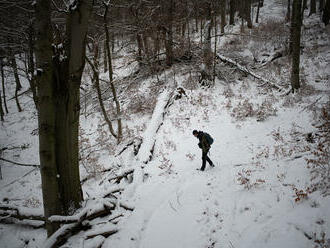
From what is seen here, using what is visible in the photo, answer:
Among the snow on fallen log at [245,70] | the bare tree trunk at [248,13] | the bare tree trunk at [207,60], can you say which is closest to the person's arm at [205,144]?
the snow on fallen log at [245,70]

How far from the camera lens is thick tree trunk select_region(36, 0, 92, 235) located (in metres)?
3.45

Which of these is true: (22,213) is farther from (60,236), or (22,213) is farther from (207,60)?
(207,60)

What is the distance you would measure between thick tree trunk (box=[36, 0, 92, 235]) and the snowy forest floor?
945 mm

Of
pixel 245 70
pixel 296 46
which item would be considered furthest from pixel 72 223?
pixel 245 70

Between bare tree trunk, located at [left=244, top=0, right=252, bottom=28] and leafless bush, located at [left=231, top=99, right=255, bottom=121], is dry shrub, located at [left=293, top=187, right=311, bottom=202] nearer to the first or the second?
leafless bush, located at [left=231, top=99, right=255, bottom=121]

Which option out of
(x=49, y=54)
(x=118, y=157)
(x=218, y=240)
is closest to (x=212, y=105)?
(x=118, y=157)

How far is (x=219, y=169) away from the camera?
6.16 m

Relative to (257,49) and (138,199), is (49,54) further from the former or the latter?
(257,49)

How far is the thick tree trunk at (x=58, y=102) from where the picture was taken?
3.45 meters

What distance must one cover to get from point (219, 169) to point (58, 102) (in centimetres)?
504

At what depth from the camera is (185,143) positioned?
8.44 metres

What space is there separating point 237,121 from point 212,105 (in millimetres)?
2263

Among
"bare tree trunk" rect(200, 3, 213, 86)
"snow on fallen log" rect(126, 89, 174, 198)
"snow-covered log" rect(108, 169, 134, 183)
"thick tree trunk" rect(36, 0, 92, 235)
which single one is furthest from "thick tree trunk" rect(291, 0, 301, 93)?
"thick tree trunk" rect(36, 0, 92, 235)

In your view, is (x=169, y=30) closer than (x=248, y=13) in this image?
Yes
